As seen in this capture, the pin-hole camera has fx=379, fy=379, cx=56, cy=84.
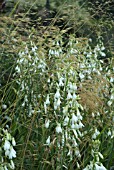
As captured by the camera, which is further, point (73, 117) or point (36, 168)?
point (36, 168)

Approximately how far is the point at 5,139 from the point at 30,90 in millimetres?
904

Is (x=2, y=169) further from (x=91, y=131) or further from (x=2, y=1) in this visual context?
(x=2, y=1)

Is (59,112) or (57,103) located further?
(59,112)

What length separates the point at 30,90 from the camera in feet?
9.37

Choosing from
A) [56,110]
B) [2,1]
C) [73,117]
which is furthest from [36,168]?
[2,1]

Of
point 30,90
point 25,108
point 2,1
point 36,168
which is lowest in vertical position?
point 36,168

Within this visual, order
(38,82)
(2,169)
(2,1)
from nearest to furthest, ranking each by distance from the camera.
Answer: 1. (2,169)
2. (38,82)
3. (2,1)

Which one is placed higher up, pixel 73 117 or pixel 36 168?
pixel 73 117

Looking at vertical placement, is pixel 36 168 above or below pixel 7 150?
below

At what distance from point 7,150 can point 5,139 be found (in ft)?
0.24

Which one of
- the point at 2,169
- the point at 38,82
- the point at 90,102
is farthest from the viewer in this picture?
the point at 38,82

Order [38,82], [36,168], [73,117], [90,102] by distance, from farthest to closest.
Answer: [38,82] < [36,168] < [90,102] < [73,117]

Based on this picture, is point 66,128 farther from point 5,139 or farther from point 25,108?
point 25,108

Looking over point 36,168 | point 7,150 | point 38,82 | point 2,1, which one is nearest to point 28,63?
point 38,82
